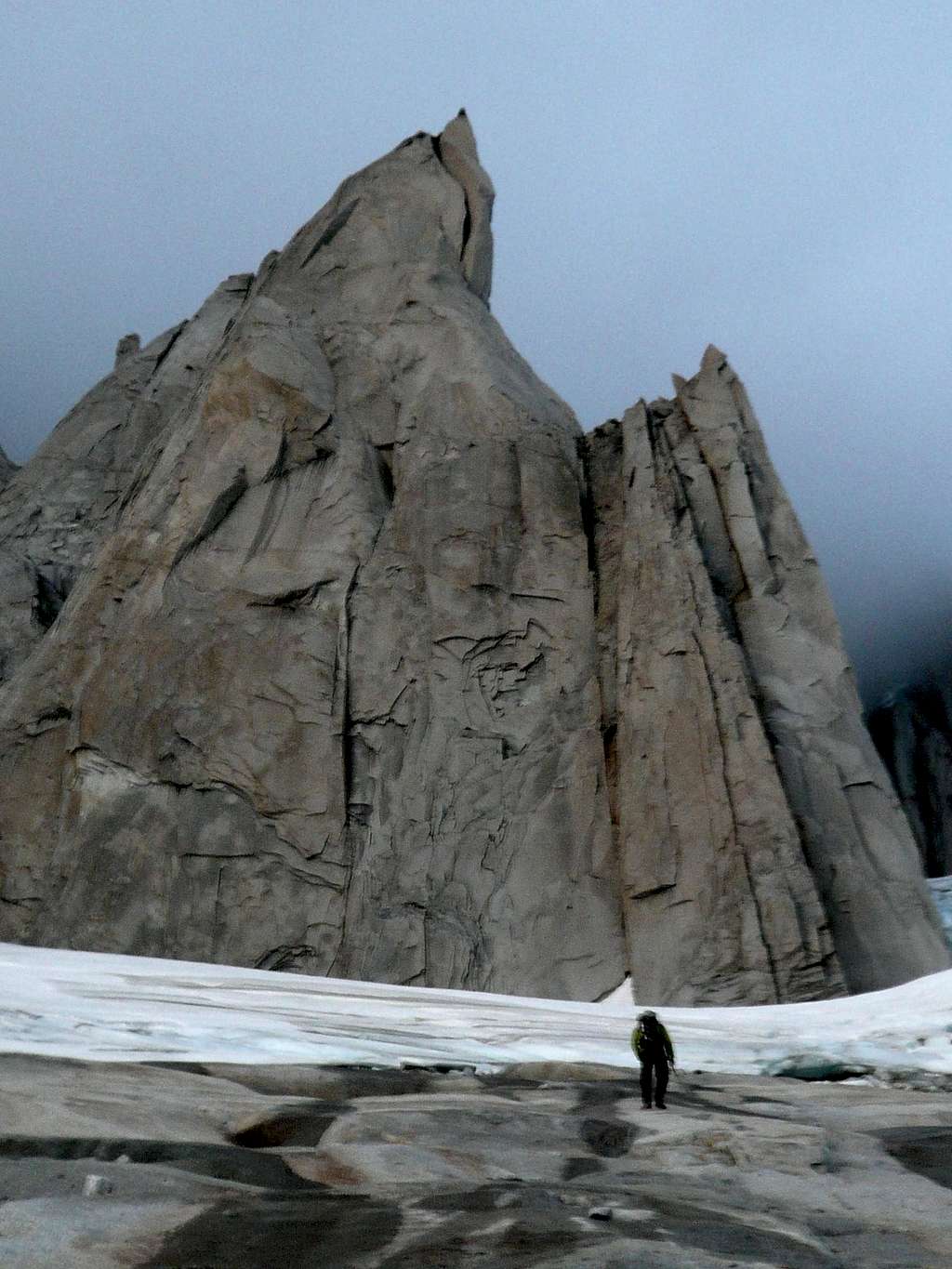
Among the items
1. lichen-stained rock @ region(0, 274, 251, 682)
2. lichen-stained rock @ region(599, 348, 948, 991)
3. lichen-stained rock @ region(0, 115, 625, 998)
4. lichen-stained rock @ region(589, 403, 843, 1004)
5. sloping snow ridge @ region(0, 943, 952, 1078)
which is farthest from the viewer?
lichen-stained rock @ region(0, 274, 251, 682)

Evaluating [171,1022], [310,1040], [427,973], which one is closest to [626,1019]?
[310,1040]

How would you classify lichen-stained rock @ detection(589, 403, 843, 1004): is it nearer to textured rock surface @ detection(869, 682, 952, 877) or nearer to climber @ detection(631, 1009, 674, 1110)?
climber @ detection(631, 1009, 674, 1110)

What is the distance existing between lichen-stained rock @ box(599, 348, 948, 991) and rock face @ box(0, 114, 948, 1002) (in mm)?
64

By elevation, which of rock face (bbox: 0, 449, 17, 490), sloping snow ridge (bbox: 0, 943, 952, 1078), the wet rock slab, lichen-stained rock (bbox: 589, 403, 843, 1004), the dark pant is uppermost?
rock face (bbox: 0, 449, 17, 490)

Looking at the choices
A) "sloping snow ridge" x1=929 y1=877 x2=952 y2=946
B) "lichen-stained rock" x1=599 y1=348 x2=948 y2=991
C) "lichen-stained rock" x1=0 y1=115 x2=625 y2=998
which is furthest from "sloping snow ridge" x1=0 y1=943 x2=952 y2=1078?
"sloping snow ridge" x1=929 y1=877 x2=952 y2=946

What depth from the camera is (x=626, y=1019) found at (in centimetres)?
1580

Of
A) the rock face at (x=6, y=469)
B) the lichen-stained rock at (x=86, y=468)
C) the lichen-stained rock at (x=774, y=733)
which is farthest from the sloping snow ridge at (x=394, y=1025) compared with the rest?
the rock face at (x=6, y=469)

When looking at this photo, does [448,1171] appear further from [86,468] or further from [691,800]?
[86,468]

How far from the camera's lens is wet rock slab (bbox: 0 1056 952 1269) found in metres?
5.45

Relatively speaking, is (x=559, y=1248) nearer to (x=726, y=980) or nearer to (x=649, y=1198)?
(x=649, y=1198)

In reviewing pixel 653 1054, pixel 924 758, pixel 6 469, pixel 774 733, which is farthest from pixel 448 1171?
pixel 924 758

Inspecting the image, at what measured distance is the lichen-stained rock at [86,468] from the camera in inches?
1428

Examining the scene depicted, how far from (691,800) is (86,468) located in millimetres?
25557

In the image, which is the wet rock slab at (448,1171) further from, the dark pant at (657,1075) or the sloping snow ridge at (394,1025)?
the sloping snow ridge at (394,1025)
